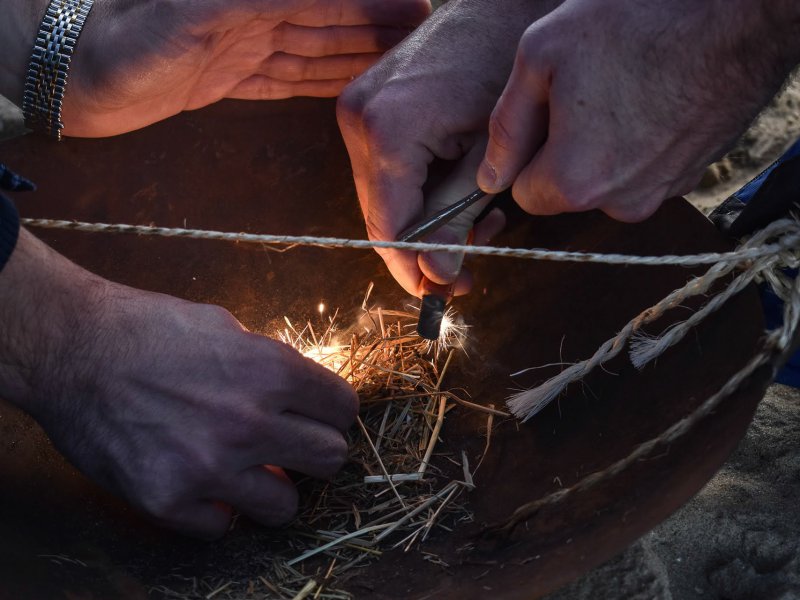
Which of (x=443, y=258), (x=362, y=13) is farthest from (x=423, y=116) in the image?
(x=362, y=13)

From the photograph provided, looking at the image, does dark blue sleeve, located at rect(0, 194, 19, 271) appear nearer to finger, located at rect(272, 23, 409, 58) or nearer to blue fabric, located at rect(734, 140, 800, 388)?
finger, located at rect(272, 23, 409, 58)

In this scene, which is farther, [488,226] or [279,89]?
[279,89]

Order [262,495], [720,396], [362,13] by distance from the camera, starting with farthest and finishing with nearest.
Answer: [362,13], [262,495], [720,396]

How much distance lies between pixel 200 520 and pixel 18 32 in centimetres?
118

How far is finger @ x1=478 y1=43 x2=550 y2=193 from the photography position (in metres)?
1.34

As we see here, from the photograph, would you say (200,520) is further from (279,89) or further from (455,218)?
(279,89)

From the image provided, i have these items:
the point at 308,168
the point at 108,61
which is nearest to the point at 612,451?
the point at 308,168

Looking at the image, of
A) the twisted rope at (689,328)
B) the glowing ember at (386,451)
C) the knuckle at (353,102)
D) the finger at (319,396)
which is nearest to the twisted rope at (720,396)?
the twisted rope at (689,328)

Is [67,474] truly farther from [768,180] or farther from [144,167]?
[768,180]

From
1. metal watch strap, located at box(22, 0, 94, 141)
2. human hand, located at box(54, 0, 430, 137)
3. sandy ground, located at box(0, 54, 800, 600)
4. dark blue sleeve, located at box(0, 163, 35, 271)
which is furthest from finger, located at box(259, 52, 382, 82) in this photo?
sandy ground, located at box(0, 54, 800, 600)

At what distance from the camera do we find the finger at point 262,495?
1.38 meters

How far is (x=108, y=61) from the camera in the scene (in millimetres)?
1725

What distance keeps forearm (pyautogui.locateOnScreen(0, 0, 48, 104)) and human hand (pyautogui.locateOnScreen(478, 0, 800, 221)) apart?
3.64ft

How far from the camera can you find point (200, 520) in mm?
1366
